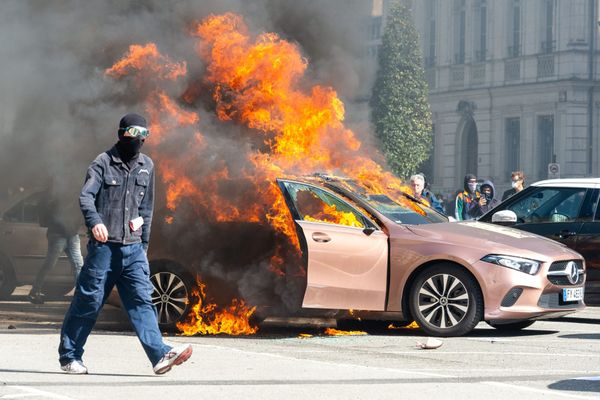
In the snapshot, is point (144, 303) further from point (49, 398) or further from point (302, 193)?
point (302, 193)

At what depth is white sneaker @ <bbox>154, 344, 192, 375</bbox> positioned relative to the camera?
9.53m

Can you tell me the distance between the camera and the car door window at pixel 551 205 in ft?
51.4

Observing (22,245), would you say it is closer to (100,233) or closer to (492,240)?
(492,240)

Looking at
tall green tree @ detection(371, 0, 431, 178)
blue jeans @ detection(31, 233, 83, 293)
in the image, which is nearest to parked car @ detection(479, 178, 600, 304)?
blue jeans @ detection(31, 233, 83, 293)

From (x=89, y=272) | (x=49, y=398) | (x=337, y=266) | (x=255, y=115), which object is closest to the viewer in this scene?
(x=49, y=398)

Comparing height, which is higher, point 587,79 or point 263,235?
point 587,79

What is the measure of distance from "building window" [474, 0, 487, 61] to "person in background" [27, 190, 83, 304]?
138 feet

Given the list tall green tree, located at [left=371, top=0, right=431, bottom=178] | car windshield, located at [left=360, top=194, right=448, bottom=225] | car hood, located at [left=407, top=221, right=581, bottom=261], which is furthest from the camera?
tall green tree, located at [left=371, top=0, right=431, bottom=178]

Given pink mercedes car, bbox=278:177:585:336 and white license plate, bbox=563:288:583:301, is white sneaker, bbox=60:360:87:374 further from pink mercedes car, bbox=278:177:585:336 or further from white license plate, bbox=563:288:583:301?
white license plate, bbox=563:288:583:301

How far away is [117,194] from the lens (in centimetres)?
978

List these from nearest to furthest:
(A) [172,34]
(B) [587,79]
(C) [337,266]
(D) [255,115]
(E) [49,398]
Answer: (E) [49,398] → (C) [337,266] → (D) [255,115] → (A) [172,34] → (B) [587,79]

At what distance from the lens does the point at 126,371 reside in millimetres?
10031

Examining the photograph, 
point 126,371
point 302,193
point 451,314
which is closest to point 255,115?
point 302,193

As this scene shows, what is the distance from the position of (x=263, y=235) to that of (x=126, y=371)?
3.27 meters
